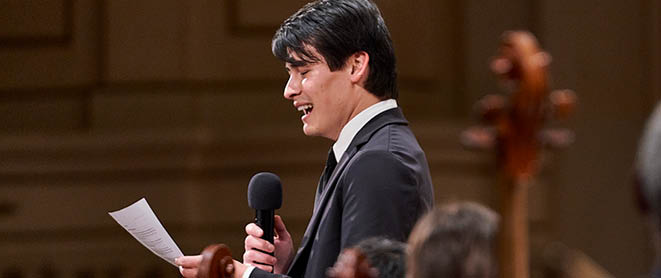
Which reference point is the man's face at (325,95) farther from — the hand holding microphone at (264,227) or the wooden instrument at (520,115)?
the wooden instrument at (520,115)

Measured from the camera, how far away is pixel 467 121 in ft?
14.6

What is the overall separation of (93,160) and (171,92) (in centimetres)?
43

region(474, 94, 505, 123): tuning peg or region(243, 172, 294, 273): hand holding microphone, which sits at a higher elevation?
region(474, 94, 505, 123): tuning peg

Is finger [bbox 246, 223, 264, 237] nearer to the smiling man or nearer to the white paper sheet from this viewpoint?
the smiling man

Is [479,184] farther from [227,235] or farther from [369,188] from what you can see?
[369,188]

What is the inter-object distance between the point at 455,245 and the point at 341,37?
0.92 m

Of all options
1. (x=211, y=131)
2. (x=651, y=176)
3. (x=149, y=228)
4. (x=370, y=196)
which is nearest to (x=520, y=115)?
(x=651, y=176)

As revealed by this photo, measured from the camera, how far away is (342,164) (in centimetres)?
177

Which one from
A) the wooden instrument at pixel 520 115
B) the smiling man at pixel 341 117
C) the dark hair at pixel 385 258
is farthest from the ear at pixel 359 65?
the wooden instrument at pixel 520 115

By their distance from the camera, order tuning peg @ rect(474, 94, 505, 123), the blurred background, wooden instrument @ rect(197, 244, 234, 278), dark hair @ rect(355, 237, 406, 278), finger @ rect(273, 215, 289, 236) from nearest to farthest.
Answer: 1. tuning peg @ rect(474, 94, 505, 123)
2. dark hair @ rect(355, 237, 406, 278)
3. wooden instrument @ rect(197, 244, 234, 278)
4. finger @ rect(273, 215, 289, 236)
5. the blurred background

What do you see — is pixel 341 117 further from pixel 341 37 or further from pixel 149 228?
pixel 149 228

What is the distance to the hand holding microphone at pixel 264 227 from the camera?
1809mm

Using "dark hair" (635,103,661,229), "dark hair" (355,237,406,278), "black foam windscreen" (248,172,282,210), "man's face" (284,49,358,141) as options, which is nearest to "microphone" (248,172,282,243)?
"black foam windscreen" (248,172,282,210)

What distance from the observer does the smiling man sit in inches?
66.7
